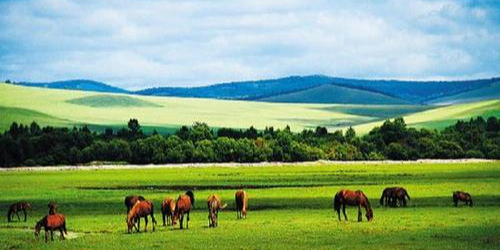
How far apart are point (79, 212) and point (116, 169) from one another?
7495 centimetres

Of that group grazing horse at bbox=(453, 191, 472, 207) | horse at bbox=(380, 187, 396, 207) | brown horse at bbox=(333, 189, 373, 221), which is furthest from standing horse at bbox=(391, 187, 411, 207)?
brown horse at bbox=(333, 189, 373, 221)

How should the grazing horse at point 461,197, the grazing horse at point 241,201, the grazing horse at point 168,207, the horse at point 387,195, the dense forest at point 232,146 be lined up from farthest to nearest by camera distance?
the dense forest at point 232,146 < the horse at point 387,195 < the grazing horse at point 461,197 < the grazing horse at point 241,201 < the grazing horse at point 168,207

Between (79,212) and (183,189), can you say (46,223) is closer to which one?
(79,212)

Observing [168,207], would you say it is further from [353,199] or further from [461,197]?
[461,197]

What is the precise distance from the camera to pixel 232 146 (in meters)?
141

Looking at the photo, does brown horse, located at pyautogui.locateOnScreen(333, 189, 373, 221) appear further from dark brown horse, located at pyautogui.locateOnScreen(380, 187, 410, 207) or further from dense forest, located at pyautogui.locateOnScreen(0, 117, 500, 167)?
dense forest, located at pyautogui.locateOnScreen(0, 117, 500, 167)

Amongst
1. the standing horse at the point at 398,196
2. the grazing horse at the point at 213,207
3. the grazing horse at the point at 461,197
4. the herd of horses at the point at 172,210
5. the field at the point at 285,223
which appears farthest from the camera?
the standing horse at the point at 398,196

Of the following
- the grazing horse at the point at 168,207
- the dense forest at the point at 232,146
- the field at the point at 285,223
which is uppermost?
the dense forest at the point at 232,146

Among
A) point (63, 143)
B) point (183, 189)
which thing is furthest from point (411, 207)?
point (63, 143)

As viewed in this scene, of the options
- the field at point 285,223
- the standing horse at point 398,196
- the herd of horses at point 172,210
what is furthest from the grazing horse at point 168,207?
the standing horse at point 398,196

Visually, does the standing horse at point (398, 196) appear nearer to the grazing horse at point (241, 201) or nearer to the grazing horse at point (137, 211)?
the grazing horse at point (241, 201)

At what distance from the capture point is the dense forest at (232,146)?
138 metres

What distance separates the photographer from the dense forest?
138 meters

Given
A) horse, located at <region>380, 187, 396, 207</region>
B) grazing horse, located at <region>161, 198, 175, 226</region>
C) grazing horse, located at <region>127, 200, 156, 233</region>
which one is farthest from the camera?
horse, located at <region>380, 187, 396, 207</region>
